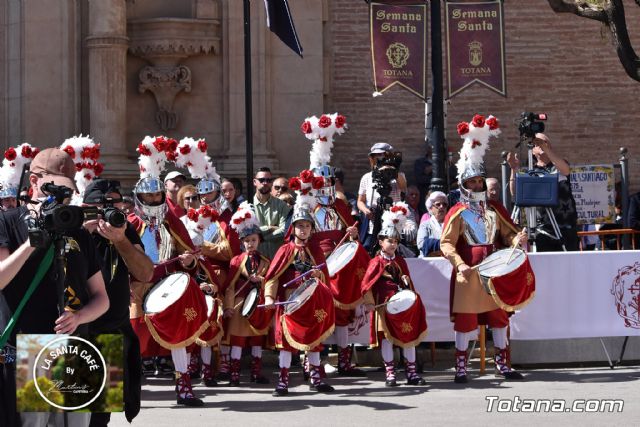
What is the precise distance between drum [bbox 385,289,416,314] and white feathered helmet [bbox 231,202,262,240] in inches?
56.9

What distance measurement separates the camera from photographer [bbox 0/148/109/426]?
679cm

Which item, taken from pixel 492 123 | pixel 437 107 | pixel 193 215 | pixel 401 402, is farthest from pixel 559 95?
pixel 401 402

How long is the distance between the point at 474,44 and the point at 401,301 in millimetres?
5071

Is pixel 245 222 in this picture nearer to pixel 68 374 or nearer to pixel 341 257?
pixel 341 257

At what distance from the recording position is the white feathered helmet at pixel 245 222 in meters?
13.0

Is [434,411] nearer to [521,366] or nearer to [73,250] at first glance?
[521,366]

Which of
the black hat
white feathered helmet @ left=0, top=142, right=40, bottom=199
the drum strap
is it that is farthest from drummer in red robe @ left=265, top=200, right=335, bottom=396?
the drum strap

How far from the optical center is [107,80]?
19375 millimetres

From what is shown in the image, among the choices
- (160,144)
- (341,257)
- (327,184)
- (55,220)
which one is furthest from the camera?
(327,184)

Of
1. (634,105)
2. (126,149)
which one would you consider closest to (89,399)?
(126,149)

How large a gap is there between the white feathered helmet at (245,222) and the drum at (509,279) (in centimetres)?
218

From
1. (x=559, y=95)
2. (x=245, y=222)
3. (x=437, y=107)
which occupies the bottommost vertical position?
(x=245, y=222)

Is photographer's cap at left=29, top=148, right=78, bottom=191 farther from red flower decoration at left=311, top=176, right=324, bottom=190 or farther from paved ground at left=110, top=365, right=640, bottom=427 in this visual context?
red flower decoration at left=311, top=176, right=324, bottom=190

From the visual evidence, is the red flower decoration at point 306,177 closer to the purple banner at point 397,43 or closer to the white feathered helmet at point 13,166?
the white feathered helmet at point 13,166
